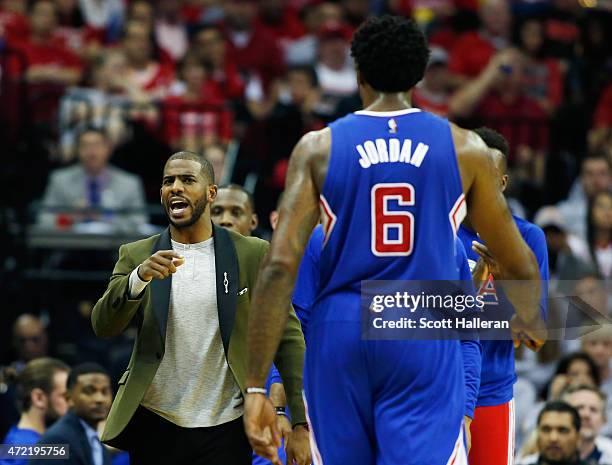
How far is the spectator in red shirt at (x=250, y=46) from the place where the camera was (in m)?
15.3

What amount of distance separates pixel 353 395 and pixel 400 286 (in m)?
0.46

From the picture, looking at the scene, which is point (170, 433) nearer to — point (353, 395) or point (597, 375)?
point (353, 395)

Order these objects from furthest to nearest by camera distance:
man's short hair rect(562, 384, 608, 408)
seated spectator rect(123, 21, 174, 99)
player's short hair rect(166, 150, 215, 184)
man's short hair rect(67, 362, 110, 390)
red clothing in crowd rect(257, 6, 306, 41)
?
red clothing in crowd rect(257, 6, 306, 41), seated spectator rect(123, 21, 174, 99), man's short hair rect(562, 384, 608, 408), man's short hair rect(67, 362, 110, 390), player's short hair rect(166, 150, 215, 184)

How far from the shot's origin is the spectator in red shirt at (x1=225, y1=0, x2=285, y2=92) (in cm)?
1530

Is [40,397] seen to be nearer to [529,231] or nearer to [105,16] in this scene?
[529,231]

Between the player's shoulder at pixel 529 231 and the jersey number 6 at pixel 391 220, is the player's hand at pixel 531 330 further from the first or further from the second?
the player's shoulder at pixel 529 231

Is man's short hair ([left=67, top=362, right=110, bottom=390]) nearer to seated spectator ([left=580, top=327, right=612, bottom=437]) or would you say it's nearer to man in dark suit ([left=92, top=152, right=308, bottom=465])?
man in dark suit ([left=92, top=152, right=308, bottom=465])

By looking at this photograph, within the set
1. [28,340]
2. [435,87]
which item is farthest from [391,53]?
[435,87]

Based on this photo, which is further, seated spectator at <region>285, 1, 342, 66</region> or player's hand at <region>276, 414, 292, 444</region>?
seated spectator at <region>285, 1, 342, 66</region>

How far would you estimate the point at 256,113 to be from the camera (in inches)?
549

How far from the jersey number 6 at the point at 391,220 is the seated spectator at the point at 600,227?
7.80m

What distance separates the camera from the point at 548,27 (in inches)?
626

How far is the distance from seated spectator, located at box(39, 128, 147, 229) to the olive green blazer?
607 centimetres

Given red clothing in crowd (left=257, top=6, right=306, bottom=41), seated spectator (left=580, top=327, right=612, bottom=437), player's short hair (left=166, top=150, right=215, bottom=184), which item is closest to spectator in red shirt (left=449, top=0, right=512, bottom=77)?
red clothing in crowd (left=257, top=6, right=306, bottom=41)
